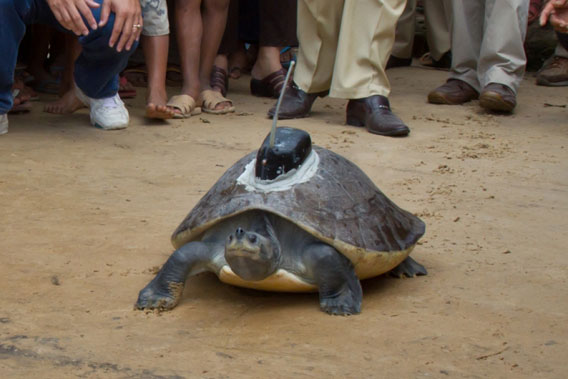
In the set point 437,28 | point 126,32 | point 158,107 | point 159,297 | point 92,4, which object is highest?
point 92,4

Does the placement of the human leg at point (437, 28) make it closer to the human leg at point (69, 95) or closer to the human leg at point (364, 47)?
the human leg at point (364, 47)

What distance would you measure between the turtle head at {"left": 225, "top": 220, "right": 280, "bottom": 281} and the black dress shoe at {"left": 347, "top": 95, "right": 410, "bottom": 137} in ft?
7.72

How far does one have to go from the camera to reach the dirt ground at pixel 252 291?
189 centimetres

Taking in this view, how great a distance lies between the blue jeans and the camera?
3929 mm

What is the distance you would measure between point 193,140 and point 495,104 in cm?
190

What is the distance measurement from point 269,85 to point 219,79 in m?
0.35

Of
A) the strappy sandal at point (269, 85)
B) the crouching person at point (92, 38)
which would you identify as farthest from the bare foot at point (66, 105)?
the strappy sandal at point (269, 85)

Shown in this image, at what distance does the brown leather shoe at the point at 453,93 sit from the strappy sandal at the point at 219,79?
1.33 m

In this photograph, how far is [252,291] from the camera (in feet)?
7.85

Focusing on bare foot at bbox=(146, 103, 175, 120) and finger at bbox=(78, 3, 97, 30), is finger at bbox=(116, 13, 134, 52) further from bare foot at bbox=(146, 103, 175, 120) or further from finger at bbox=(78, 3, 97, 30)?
bare foot at bbox=(146, 103, 175, 120)

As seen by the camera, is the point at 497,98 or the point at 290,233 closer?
the point at 290,233

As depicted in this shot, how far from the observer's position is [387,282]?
8.17 ft

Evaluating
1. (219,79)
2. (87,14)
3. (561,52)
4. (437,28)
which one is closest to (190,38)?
(219,79)

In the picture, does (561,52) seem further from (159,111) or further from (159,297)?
(159,297)
